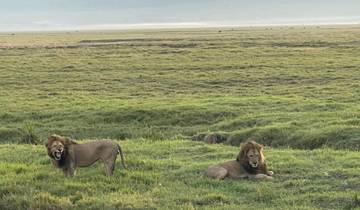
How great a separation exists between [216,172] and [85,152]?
2716 millimetres

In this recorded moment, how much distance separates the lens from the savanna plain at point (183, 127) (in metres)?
11.4

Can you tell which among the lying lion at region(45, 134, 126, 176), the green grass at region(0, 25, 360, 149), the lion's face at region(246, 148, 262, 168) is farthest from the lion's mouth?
the green grass at region(0, 25, 360, 149)

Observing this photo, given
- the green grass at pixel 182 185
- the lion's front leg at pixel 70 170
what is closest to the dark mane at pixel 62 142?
the lion's front leg at pixel 70 170

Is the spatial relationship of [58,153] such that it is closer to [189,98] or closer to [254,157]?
[254,157]

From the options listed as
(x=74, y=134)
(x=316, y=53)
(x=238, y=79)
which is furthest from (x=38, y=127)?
(x=316, y=53)

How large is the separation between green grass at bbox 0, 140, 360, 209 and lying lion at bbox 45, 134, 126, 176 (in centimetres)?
32

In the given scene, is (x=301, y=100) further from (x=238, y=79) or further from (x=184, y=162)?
(x=184, y=162)

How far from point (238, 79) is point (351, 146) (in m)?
16.3

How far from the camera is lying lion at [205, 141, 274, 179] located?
12.1 m

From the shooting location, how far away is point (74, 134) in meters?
20.0

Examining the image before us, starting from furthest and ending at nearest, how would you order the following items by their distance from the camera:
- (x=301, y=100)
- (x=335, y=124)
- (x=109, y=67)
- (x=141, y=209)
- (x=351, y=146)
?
(x=109, y=67), (x=301, y=100), (x=335, y=124), (x=351, y=146), (x=141, y=209)

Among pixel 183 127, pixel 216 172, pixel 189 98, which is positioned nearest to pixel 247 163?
pixel 216 172

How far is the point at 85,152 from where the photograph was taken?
41.2ft

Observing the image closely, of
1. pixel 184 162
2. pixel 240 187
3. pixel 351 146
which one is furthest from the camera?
pixel 351 146
